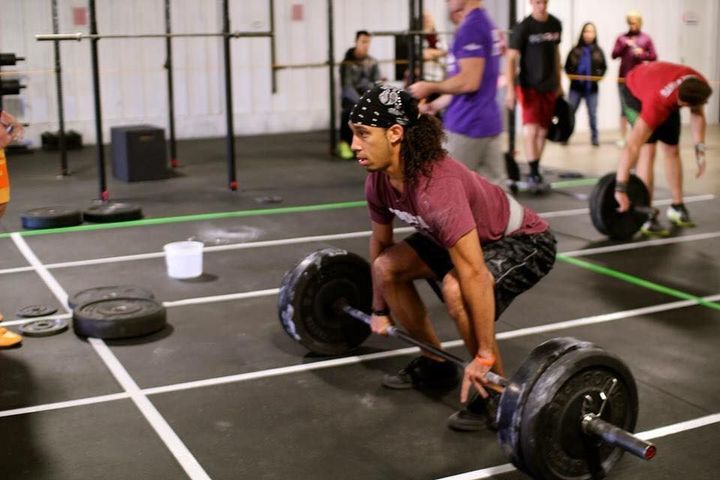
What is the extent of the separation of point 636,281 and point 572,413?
261 cm

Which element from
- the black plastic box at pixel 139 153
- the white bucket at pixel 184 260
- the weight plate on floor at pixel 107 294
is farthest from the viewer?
the black plastic box at pixel 139 153

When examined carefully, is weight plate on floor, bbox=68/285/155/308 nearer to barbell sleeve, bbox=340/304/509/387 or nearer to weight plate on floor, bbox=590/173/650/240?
barbell sleeve, bbox=340/304/509/387

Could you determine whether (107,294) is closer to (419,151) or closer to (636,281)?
(419,151)

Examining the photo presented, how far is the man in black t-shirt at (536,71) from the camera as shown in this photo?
24.3 ft

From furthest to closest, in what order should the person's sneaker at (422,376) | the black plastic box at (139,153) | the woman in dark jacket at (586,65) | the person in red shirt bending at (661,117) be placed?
the woman in dark jacket at (586,65) → the black plastic box at (139,153) → the person in red shirt bending at (661,117) → the person's sneaker at (422,376)

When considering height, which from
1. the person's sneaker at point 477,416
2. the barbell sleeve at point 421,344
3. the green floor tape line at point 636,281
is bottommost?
the person's sneaker at point 477,416

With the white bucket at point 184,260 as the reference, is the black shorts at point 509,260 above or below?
above

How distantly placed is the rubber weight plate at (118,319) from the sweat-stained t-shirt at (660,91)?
307cm

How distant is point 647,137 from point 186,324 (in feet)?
9.61

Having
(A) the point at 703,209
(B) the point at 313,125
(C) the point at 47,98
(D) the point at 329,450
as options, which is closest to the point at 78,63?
(C) the point at 47,98

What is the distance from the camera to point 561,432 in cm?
263

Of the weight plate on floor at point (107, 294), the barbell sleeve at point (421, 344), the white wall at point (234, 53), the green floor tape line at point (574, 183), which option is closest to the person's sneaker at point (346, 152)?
the green floor tape line at point (574, 183)

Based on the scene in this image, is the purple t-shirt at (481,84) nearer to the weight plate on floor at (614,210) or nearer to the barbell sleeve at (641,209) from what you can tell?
the weight plate on floor at (614,210)

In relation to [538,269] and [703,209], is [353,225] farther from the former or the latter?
[538,269]
